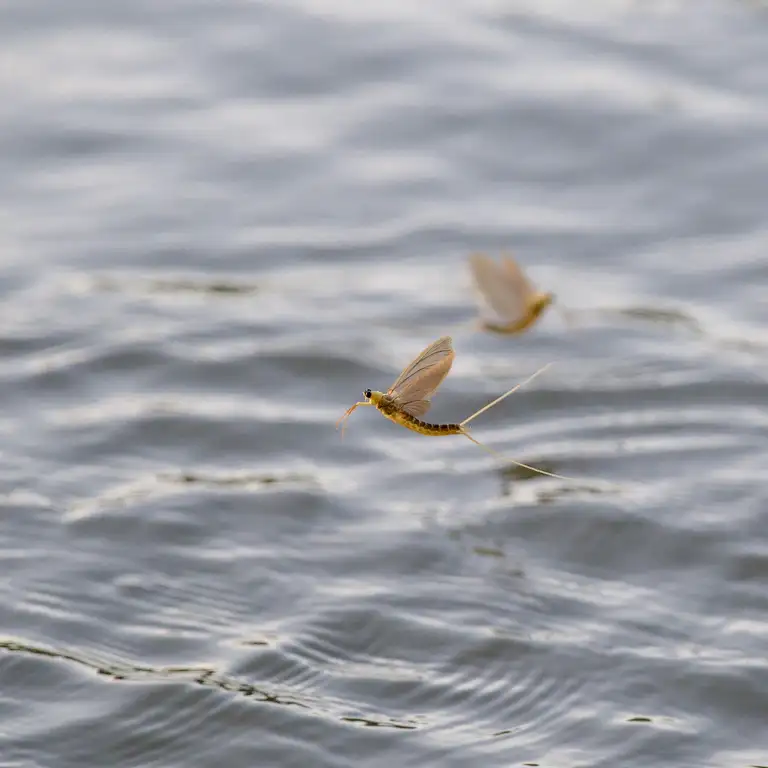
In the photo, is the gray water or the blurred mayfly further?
the blurred mayfly

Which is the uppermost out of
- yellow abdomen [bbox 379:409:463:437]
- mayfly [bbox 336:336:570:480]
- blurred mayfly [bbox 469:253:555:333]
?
blurred mayfly [bbox 469:253:555:333]

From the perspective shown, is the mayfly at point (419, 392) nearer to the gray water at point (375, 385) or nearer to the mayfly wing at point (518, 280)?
the gray water at point (375, 385)

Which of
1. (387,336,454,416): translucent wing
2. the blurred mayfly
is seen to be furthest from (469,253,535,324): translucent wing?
(387,336,454,416): translucent wing

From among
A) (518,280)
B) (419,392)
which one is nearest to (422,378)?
(419,392)

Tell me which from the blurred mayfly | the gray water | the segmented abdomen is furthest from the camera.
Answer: the blurred mayfly

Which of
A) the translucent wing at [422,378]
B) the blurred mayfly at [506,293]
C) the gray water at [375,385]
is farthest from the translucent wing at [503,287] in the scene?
the translucent wing at [422,378]

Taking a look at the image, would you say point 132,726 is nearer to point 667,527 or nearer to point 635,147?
point 667,527

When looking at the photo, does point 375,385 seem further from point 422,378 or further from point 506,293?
point 422,378

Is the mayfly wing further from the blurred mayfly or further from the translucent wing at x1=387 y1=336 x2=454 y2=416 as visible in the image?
the translucent wing at x1=387 y1=336 x2=454 y2=416
